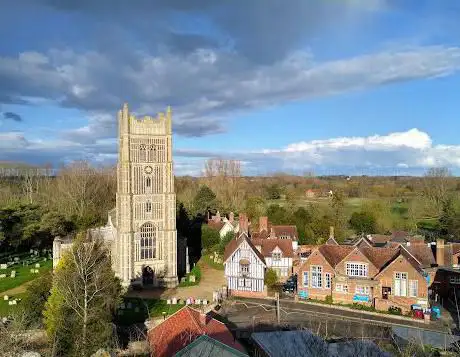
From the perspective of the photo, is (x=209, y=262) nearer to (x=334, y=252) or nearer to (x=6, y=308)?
(x=334, y=252)

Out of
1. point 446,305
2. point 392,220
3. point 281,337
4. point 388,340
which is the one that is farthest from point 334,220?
point 281,337

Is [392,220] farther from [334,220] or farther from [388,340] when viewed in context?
[388,340]

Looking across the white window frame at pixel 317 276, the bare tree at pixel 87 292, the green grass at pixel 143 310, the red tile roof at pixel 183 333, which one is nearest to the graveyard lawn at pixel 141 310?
the green grass at pixel 143 310

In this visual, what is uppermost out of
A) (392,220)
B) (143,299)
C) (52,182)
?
(52,182)

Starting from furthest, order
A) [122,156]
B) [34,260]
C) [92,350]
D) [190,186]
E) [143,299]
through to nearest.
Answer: [190,186] → [34,260] → [122,156] → [143,299] → [92,350]

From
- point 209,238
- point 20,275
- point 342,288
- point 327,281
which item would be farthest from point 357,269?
point 20,275

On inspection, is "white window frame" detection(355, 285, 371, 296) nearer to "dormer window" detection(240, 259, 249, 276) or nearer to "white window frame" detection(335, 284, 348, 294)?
"white window frame" detection(335, 284, 348, 294)
